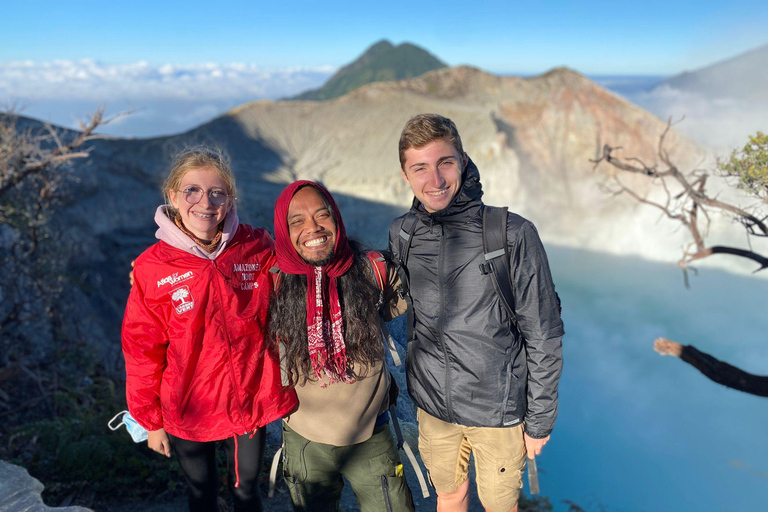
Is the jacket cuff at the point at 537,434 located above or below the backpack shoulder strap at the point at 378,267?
below

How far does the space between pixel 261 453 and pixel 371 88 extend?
1439 inches

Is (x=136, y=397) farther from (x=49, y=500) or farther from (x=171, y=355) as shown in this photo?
(x=49, y=500)

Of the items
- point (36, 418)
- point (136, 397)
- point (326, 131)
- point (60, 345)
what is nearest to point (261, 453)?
point (136, 397)

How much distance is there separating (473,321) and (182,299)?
1419 mm

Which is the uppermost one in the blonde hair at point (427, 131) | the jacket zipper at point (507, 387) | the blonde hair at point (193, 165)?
the blonde hair at point (427, 131)

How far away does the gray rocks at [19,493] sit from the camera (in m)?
2.60

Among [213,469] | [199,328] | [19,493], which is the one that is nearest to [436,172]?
[199,328]

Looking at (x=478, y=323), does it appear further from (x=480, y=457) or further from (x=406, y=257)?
(x=480, y=457)

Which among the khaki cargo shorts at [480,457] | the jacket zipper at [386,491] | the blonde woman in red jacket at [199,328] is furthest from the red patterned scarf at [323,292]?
the khaki cargo shorts at [480,457]

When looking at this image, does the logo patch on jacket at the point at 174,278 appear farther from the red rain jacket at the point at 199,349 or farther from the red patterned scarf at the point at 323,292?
the red patterned scarf at the point at 323,292

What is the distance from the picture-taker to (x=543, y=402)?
209cm

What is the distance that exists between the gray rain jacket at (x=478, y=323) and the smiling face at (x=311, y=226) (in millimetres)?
476

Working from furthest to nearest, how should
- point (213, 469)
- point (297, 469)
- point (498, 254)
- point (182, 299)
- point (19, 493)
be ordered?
point (19, 493), point (213, 469), point (297, 469), point (182, 299), point (498, 254)

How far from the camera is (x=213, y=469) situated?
2385 mm
